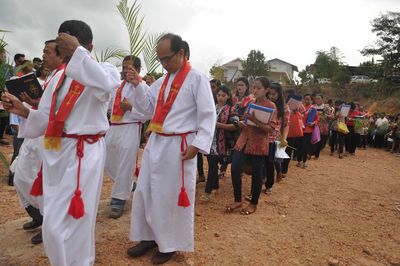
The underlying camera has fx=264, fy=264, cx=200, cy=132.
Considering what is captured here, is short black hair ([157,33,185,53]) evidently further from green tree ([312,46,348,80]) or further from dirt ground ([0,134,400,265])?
green tree ([312,46,348,80])

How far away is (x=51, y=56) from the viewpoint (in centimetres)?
282

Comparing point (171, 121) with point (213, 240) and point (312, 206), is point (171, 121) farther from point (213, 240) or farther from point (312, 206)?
point (312, 206)

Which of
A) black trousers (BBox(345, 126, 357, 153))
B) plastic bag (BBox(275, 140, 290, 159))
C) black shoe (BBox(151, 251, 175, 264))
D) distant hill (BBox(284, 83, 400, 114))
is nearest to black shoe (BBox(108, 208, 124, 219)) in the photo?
black shoe (BBox(151, 251, 175, 264))

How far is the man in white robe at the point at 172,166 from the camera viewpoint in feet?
8.66

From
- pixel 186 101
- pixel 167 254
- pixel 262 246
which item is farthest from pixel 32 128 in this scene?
pixel 262 246

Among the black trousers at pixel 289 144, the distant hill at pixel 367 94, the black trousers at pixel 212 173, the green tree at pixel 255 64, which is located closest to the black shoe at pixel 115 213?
the black trousers at pixel 212 173

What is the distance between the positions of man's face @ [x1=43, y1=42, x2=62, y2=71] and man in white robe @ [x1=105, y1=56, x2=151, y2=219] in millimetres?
1032

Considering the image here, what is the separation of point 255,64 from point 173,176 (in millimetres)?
42484

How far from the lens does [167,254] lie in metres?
2.76

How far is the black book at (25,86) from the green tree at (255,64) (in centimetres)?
4202

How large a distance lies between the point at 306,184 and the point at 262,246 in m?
3.33

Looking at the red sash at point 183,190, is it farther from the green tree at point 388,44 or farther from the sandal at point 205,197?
the green tree at point 388,44

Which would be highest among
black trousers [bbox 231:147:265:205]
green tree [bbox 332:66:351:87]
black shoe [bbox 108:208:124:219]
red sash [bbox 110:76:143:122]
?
green tree [bbox 332:66:351:87]

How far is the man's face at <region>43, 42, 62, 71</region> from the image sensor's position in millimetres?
2818
